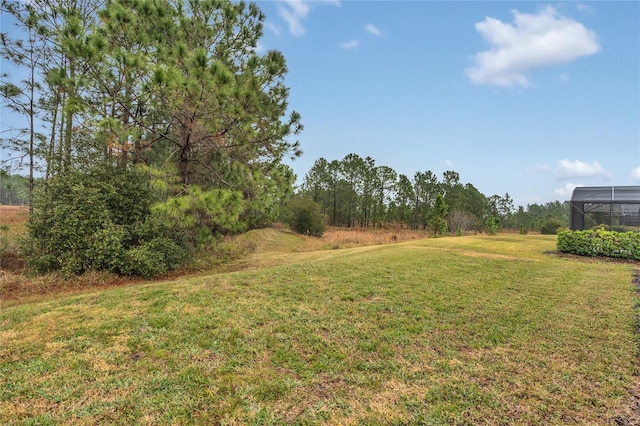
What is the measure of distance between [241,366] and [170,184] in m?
5.73

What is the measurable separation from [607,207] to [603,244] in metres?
7.33

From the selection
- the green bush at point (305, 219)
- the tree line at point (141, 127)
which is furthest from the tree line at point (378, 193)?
the tree line at point (141, 127)

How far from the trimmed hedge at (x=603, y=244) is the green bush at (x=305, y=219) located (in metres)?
15.4

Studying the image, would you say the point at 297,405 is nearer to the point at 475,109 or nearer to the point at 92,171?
the point at 92,171

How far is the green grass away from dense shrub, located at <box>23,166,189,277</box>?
7.68ft

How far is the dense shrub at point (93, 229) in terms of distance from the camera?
6.53 metres

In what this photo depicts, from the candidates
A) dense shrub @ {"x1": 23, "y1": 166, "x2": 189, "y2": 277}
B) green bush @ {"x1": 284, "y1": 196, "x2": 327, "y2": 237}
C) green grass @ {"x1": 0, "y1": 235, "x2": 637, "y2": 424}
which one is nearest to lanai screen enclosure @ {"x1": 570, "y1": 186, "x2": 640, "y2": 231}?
green grass @ {"x1": 0, "y1": 235, "x2": 637, "y2": 424}

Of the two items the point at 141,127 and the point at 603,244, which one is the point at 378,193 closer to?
the point at 603,244

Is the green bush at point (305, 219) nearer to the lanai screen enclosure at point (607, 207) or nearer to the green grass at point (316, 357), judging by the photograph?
the lanai screen enclosure at point (607, 207)

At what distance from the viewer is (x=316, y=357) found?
2742mm

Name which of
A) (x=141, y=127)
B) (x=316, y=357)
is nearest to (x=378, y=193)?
(x=141, y=127)

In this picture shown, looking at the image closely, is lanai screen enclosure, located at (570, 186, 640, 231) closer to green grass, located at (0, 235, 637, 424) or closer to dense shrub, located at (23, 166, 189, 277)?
green grass, located at (0, 235, 637, 424)

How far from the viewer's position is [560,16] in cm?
796

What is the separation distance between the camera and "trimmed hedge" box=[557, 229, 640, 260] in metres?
9.30
